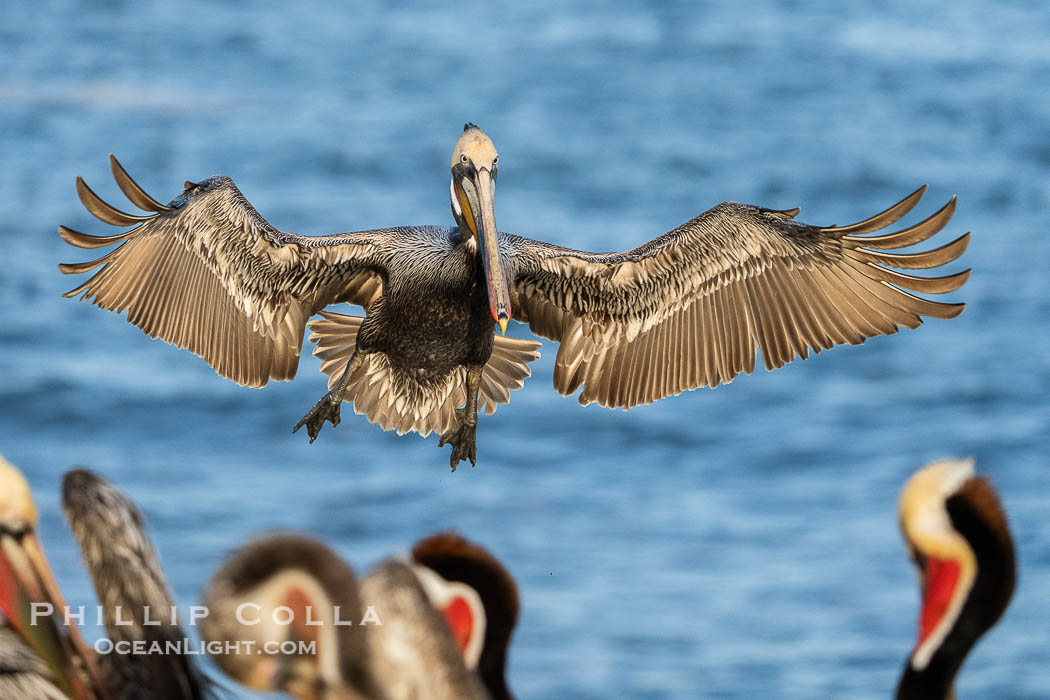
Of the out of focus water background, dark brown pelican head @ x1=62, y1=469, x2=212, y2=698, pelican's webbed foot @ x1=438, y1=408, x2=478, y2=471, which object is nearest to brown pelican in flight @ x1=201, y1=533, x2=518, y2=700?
dark brown pelican head @ x1=62, y1=469, x2=212, y2=698

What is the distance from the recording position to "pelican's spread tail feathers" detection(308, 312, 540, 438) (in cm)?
793

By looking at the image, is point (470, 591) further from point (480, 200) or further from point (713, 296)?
point (713, 296)

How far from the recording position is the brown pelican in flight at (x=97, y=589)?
5.40 meters

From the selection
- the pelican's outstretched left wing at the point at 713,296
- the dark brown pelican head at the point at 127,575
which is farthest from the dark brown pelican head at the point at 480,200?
the dark brown pelican head at the point at 127,575

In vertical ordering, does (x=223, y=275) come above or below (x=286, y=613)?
above

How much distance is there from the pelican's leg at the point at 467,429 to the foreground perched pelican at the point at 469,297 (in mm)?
11

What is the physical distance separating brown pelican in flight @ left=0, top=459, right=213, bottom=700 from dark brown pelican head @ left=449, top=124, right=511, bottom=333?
196 centimetres

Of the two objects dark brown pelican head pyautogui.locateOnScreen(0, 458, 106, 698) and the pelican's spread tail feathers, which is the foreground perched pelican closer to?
the pelican's spread tail feathers

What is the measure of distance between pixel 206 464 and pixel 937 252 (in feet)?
55.2

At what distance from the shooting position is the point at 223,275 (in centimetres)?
788

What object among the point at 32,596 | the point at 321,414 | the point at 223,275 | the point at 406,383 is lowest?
the point at 32,596

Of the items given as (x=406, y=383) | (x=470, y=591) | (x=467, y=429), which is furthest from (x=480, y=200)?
(x=470, y=591)

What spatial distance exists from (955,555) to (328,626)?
6.66ft

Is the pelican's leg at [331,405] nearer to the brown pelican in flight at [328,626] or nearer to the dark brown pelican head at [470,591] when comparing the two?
the dark brown pelican head at [470,591]
